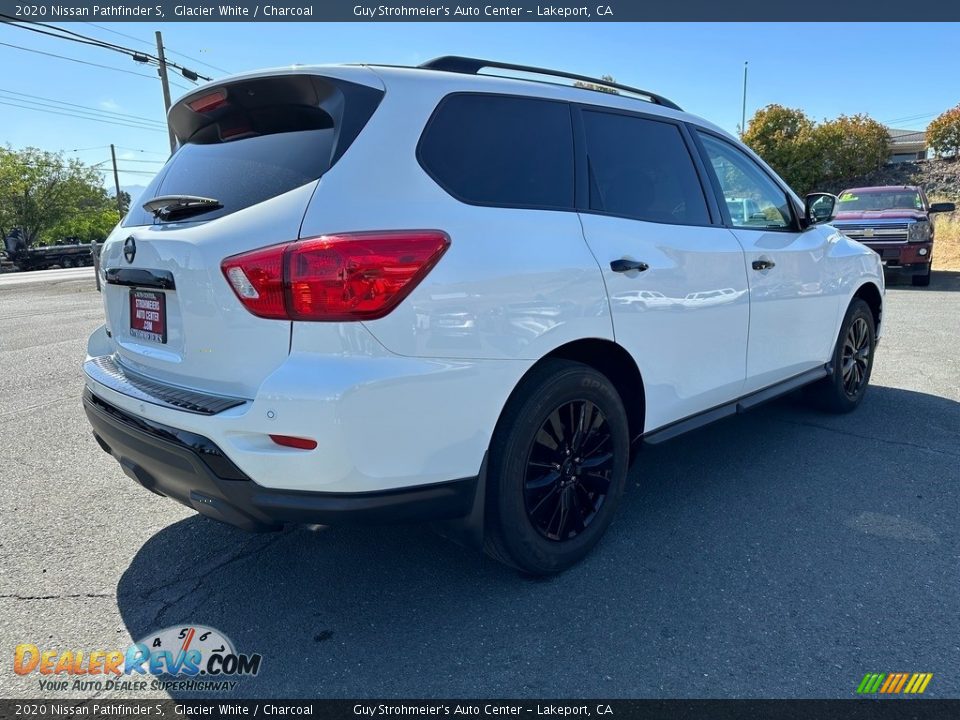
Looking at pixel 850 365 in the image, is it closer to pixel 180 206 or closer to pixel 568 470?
pixel 568 470

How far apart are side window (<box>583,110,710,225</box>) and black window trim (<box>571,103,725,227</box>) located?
2cm

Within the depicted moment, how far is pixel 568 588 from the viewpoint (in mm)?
2725

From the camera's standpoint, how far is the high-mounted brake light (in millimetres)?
2645

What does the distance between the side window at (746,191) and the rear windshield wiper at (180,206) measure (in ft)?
8.42

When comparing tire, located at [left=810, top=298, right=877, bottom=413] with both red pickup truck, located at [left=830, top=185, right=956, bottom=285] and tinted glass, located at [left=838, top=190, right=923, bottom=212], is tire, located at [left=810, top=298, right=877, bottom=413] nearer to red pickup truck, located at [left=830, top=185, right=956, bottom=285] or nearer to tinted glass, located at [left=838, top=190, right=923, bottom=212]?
red pickup truck, located at [left=830, top=185, right=956, bottom=285]

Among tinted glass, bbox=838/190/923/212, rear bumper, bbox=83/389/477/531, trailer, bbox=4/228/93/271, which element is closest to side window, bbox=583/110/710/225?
rear bumper, bbox=83/389/477/531

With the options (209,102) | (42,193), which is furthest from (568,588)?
(42,193)

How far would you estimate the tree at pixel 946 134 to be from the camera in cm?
3098

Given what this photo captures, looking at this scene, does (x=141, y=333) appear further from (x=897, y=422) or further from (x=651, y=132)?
(x=897, y=422)

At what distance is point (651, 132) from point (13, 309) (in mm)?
12748

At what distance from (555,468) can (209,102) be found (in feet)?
6.61

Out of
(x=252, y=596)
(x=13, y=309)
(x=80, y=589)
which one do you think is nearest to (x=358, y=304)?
(x=252, y=596)

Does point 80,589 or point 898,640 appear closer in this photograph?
point 898,640

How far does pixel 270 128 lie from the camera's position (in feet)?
8.20
